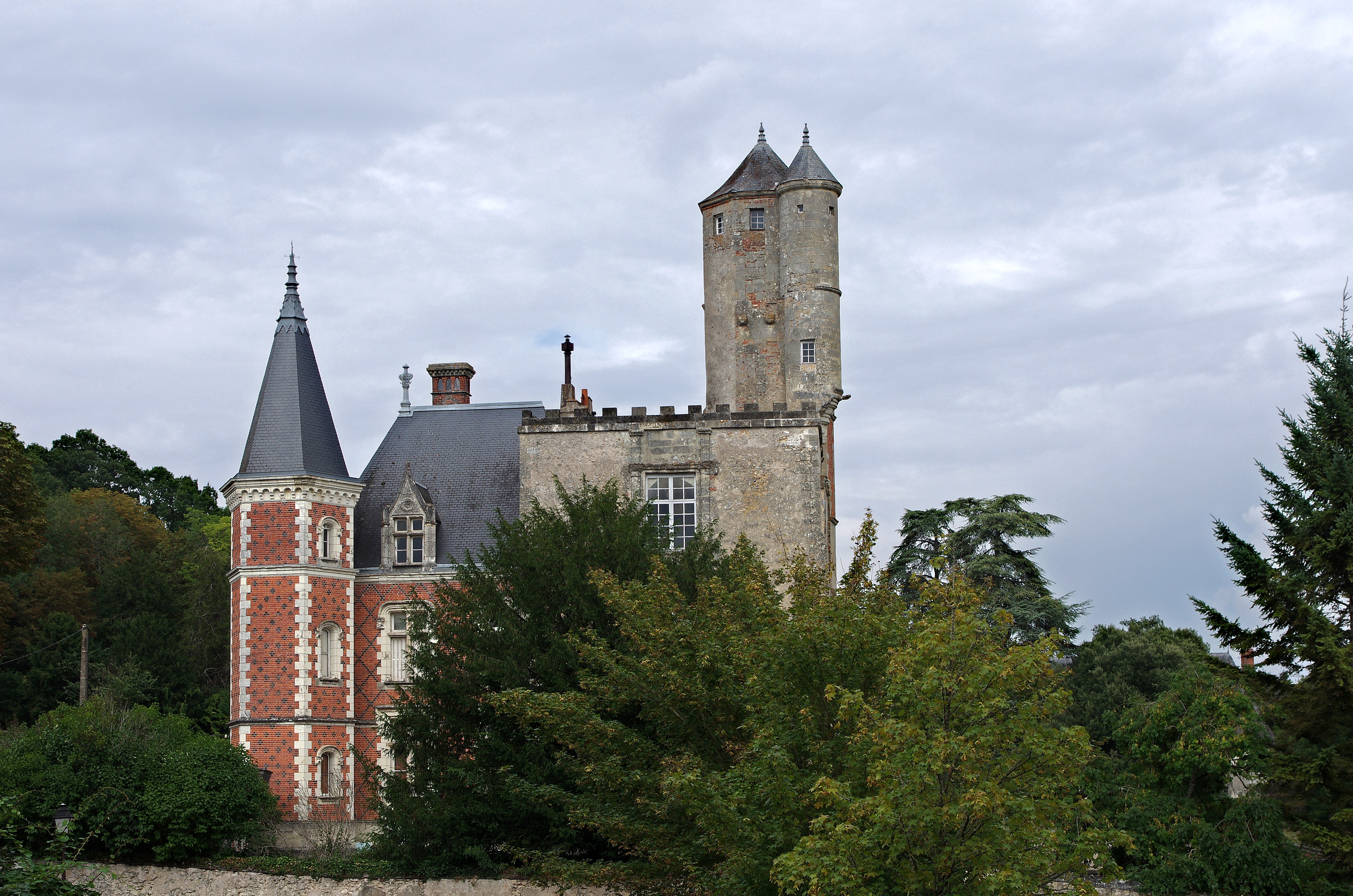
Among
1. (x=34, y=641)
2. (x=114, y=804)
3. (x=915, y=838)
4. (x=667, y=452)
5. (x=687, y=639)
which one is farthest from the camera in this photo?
(x=34, y=641)

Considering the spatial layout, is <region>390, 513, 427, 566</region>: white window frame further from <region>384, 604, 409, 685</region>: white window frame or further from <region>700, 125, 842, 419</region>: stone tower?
<region>700, 125, 842, 419</region>: stone tower

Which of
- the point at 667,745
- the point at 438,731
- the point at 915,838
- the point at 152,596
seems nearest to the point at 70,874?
the point at 438,731

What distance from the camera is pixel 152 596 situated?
49.8 m

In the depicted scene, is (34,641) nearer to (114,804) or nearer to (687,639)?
(114,804)

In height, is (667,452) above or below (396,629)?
above

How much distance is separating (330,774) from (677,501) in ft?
33.9

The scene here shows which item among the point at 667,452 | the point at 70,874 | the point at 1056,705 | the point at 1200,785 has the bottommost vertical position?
the point at 70,874

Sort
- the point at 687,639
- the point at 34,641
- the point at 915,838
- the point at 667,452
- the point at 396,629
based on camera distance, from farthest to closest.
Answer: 1. the point at 34,641
2. the point at 396,629
3. the point at 667,452
4. the point at 687,639
5. the point at 915,838

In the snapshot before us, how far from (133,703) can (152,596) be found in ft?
23.3

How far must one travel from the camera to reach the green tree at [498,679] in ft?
74.8

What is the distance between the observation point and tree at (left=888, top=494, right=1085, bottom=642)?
40.9 meters

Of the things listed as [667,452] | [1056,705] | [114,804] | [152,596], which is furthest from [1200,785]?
[152,596]

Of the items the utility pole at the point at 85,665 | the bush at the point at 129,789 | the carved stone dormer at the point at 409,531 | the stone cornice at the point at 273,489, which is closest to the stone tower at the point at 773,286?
the carved stone dormer at the point at 409,531

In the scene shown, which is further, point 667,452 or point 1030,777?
point 667,452
